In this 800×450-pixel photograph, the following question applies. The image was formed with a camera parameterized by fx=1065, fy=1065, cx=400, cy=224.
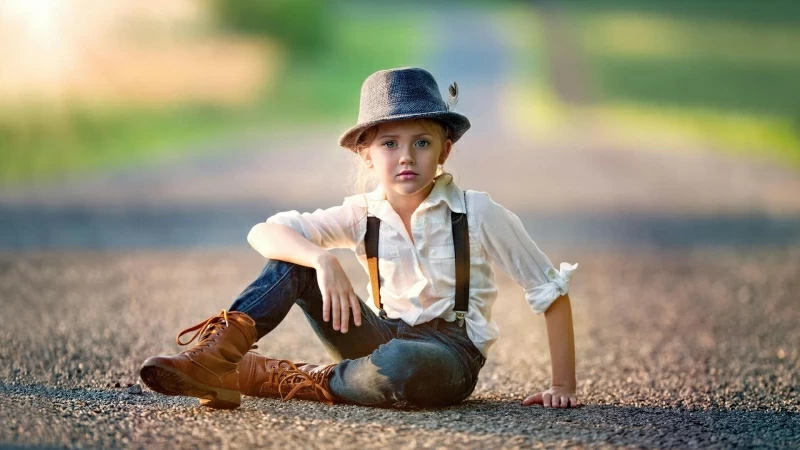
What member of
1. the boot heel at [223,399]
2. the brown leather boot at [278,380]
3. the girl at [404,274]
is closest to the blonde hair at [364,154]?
the girl at [404,274]

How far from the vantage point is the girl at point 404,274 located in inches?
129

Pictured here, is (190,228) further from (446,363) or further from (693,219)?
(446,363)

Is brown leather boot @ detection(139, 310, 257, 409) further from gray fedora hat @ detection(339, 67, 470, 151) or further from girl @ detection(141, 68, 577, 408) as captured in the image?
gray fedora hat @ detection(339, 67, 470, 151)

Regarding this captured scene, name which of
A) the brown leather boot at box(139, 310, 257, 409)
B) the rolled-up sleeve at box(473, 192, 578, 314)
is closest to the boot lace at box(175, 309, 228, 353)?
the brown leather boot at box(139, 310, 257, 409)

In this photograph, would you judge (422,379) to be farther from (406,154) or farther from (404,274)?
(406,154)

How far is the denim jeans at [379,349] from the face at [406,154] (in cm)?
40

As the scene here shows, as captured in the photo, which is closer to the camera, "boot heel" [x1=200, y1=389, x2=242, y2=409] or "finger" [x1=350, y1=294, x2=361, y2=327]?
"boot heel" [x1=200, y1=389, x2=242, y2=409]

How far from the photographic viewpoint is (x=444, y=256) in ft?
11.2

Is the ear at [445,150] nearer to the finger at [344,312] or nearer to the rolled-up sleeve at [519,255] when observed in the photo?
the rolled-up sleeve at [519,255]

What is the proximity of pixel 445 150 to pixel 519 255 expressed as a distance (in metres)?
0.43

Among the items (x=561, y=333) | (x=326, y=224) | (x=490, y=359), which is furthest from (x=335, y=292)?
(x=490, y=359)

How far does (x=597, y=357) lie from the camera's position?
4824 millimetres

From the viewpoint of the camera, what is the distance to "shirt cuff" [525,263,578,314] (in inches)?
134

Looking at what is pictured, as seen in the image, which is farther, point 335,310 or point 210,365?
point 335,310
